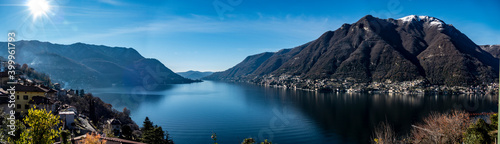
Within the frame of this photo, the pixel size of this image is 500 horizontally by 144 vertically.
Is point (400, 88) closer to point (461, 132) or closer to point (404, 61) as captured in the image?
point (404, 61)

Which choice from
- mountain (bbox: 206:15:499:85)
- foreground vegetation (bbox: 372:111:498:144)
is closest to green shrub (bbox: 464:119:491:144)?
foreground vegetation (bbox: 372:111:498:144)

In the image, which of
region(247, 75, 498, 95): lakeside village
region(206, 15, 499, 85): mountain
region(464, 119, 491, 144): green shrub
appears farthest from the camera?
region(206, 15, 499, 85): mountain

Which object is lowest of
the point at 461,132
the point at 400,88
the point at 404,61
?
the point at 400,88

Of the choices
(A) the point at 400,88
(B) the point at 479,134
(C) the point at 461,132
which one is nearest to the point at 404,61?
(A) the point at 400,88

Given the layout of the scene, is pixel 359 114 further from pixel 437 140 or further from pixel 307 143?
pixel 437 140

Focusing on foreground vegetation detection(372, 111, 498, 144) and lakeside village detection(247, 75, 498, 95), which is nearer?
foreground vegetation detection(372, 111, 498, 144)

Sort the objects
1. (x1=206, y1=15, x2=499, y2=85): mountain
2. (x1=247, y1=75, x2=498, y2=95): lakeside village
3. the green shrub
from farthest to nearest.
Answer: (x1=206, y1=15, x2=499, y2=85): mountain
(x1=247, y1=75, x2=498, y2=95): lakeside village
the green shrub

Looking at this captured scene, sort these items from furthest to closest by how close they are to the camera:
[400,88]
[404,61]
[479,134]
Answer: [404,61], [400,88], [479,134]

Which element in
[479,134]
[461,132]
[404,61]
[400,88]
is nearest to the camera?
[479,134]

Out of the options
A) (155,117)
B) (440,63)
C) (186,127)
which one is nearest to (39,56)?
(155,117)

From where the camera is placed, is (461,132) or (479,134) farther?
(461,132)

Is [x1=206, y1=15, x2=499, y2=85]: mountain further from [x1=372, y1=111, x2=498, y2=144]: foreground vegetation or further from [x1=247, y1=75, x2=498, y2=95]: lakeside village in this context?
[x1=372, y1=111, x2=498, y2=144]: foreground vegetation
